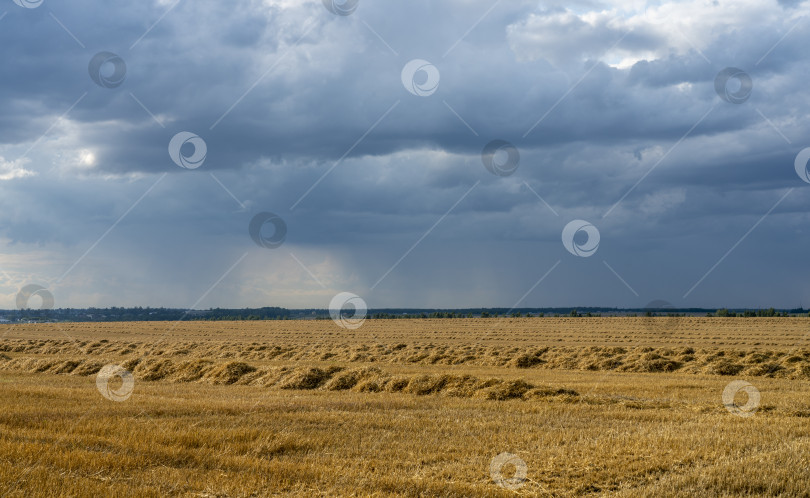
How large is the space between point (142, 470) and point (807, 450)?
36.5 feet

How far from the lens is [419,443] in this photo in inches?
464

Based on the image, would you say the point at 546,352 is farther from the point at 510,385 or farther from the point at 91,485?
the point at 91,485

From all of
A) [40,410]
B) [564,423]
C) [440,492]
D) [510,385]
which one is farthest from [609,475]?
[40,410]
